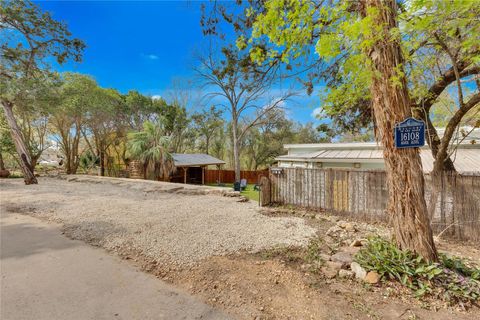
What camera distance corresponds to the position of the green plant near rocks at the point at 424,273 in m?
2.52

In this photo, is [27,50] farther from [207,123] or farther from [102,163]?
[207,123]

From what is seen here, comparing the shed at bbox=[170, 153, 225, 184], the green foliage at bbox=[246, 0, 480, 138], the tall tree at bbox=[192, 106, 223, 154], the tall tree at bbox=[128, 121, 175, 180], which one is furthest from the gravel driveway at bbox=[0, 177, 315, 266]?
the tall tree at bbox=[192, 106, 223, 154]

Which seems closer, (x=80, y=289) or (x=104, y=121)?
(x=80, y=289)

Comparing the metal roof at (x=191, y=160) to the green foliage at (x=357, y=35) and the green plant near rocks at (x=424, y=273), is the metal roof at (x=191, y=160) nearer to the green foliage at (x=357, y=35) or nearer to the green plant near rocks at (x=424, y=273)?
the green foliage at (x=357, y=35)

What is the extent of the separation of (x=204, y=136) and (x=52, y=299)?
94.9 feet

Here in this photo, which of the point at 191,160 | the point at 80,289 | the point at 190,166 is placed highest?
the point at 191,160

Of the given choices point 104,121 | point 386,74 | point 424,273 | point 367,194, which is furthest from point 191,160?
point 424,273

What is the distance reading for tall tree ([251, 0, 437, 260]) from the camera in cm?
279

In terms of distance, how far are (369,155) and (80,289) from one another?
11.2 meters

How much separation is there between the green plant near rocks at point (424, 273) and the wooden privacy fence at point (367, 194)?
2182 mm

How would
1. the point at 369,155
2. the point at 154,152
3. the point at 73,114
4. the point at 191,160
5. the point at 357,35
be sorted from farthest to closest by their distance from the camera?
the point at 191,160
the point at 73,114
the point at 154,152
the point at 369,155
the point at 357,35

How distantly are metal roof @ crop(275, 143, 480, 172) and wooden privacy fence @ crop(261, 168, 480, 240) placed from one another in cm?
174

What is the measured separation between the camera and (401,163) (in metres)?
2.94

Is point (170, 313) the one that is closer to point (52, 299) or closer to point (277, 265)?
point (52, 299)
